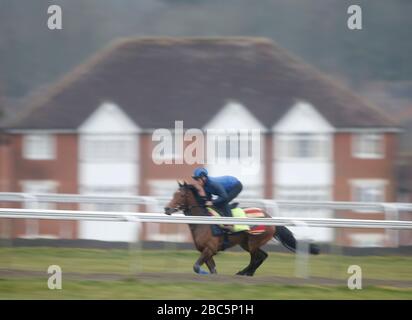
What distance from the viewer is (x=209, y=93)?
26531 millimetres

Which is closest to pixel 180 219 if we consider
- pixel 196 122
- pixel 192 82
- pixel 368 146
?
pixel 368 146

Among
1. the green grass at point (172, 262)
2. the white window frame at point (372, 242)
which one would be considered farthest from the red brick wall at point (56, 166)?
the green grass at point (172, 262)

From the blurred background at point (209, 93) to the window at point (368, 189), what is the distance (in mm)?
39

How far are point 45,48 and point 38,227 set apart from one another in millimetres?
16342

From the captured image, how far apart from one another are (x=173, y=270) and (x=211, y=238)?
655mm

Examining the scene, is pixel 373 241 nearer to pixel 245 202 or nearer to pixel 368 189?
pixel 245 202

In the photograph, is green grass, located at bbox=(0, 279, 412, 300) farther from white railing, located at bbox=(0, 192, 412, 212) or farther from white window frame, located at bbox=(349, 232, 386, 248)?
white window frame, located at bbox=(349, 232, 386, 248)

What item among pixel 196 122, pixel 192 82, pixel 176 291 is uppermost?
pixel 192 82

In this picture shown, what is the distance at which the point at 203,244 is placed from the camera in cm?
765

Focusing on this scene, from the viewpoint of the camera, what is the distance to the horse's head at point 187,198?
7805mm

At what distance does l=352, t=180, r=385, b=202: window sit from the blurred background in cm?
4

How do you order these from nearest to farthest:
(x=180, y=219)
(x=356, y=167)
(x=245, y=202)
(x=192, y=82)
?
(x=180, y=219), (x=245, y=202), (x=356, y=167), (x=192, y=82)
